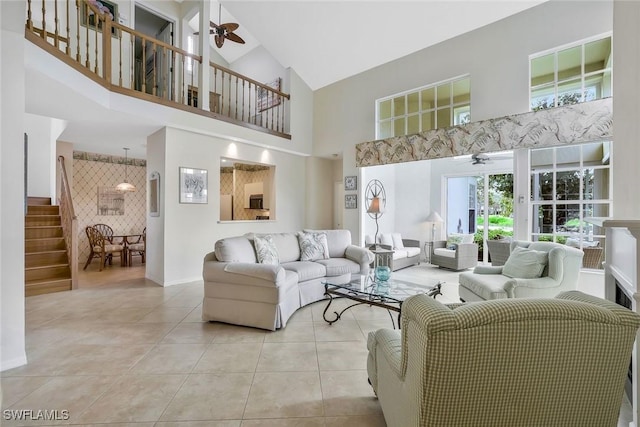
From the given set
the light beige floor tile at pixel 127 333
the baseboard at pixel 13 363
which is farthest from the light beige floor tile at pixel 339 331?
the baseboard at pixel 13 363

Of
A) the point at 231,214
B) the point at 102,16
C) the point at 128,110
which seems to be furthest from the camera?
the point at 231,214

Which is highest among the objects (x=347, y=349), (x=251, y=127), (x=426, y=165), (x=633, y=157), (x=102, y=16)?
(x=102, y=16)

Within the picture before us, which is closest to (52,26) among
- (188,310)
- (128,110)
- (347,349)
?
(128,110)

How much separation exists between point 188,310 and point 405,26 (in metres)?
5.58

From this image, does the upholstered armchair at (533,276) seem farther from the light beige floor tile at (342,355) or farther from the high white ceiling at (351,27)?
the high white ceiling at (351,27)

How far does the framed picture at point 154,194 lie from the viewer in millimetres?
5105

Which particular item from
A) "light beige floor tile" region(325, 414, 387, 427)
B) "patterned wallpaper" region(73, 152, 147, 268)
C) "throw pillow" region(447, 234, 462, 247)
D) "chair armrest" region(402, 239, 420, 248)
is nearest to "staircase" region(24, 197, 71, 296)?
"patterned wallpaper" region(73, 152, 147, 268)

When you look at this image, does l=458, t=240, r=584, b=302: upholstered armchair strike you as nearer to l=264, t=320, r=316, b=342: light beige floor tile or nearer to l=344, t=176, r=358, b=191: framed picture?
l=264, t=320, r=316, b=342: light beige floor tile

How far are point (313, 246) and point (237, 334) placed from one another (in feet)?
5.81

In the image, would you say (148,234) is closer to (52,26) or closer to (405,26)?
(52,26)

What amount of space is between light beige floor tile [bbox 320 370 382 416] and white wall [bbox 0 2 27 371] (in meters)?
2.37

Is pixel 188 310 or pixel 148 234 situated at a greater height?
pixel 148 234

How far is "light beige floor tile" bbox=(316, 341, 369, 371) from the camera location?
242cm

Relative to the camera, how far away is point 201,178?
17.9 ft
